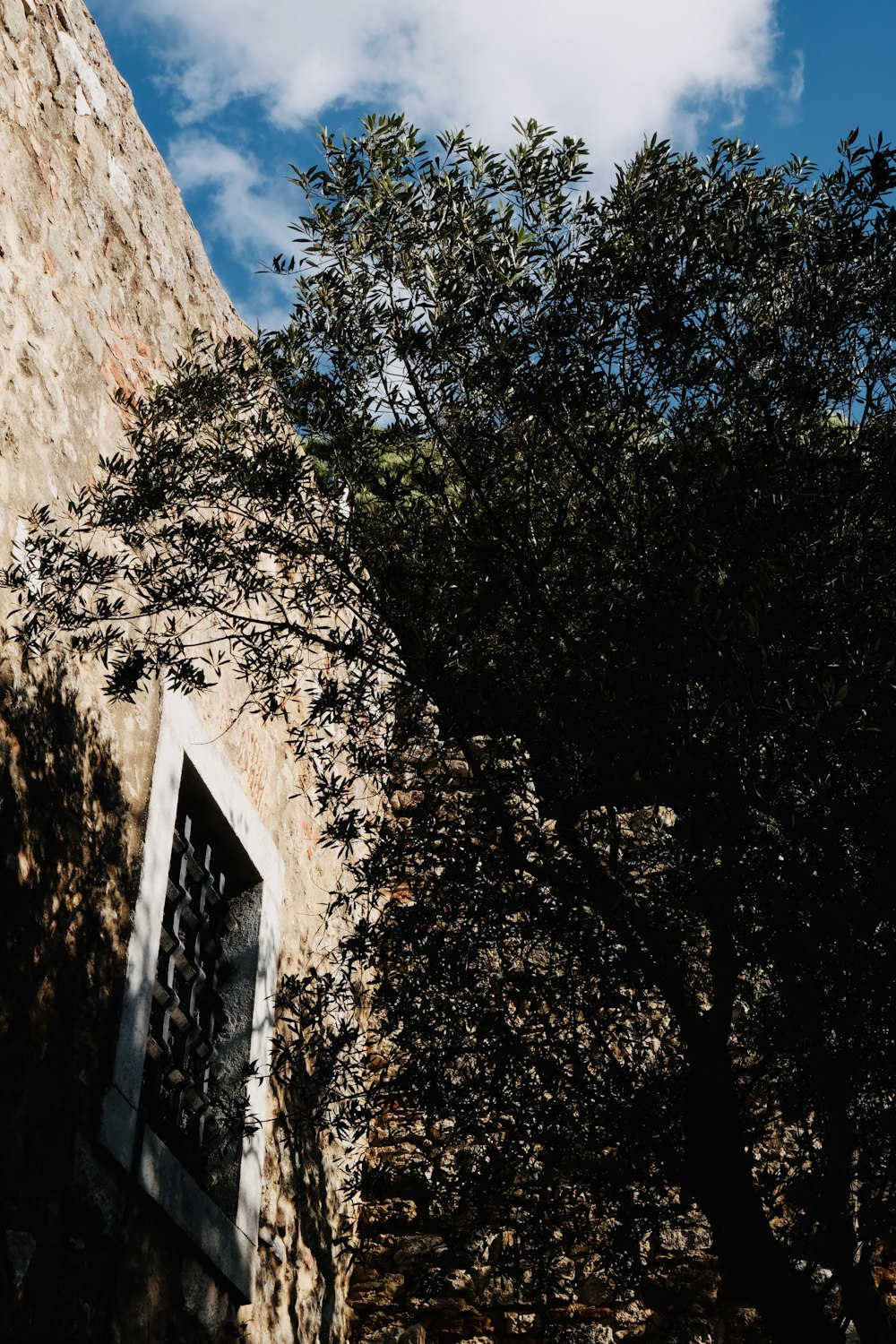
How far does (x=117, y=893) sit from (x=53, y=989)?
20.3 inches

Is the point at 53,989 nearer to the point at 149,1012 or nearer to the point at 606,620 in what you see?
the point at 149,1012

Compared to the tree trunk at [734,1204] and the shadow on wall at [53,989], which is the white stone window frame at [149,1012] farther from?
the tree trunk at [734,1204]

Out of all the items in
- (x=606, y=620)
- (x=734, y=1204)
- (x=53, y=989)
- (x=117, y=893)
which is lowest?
(x=734, y=1204)

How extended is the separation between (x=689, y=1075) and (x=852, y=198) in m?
2.63

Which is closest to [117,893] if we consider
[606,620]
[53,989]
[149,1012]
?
[149,1012]

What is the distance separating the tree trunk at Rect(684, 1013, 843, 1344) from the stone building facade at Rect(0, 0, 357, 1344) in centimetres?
160

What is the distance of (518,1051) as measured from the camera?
12.5 feet

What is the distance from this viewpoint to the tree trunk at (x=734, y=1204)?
331 centimetres

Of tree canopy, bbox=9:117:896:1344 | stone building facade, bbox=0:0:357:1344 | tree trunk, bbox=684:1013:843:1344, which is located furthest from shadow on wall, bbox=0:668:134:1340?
tree trunk, bbox=684:1013:843:1344

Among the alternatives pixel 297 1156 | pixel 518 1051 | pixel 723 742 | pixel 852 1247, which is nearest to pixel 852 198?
pixel 723 742

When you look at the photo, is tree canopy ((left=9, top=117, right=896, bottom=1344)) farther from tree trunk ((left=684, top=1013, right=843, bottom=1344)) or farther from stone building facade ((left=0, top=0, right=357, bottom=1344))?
stone building facade ((left=0, top=0, right=357, bottom=1344))

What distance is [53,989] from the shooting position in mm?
3203

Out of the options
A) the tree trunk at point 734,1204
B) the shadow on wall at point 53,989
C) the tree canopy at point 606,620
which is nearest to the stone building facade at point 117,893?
the shadow on wall at point 53,989

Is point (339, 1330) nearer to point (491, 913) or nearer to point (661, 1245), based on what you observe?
point (661, 1245)
